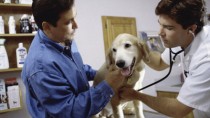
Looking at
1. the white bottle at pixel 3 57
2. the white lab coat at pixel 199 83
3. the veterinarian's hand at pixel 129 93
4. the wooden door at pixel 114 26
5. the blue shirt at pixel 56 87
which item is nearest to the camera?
the blue shirt at pixel 56 87

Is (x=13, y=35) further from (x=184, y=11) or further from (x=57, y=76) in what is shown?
(x=184, y=11)

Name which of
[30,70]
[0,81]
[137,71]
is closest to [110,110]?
[137,71]

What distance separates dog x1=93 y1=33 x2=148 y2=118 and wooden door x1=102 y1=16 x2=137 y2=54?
1.36 metres

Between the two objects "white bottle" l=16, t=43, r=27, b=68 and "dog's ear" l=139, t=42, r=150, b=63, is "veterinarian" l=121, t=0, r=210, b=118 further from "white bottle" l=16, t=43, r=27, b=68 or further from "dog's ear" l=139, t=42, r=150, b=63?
"white bottle" l=16, t=43, r=27, b=68

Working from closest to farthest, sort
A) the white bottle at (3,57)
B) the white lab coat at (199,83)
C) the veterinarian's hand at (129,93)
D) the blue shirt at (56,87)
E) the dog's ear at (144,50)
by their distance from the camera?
the blue shirt at (56,87), the white lab coat at (199,83), the veterinarian's hand at (129,93), the dog's ear at (144,50), the white bottle at (3,57)

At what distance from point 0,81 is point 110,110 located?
3.60 feet

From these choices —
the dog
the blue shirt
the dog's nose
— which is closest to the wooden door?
the dog

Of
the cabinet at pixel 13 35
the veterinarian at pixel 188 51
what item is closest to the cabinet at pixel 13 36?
the cabinet at pixel 13 35

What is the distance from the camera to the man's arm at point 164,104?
36.4 inches

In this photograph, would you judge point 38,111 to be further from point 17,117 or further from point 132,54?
point 17,117

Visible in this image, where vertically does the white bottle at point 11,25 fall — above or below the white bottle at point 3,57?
above

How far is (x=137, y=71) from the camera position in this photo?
1.14 meters

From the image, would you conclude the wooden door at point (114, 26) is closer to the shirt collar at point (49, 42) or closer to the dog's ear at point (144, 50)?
the dog's ear at point (144, 50)

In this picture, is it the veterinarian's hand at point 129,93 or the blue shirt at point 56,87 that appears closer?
the blue shirt at point 56,87
